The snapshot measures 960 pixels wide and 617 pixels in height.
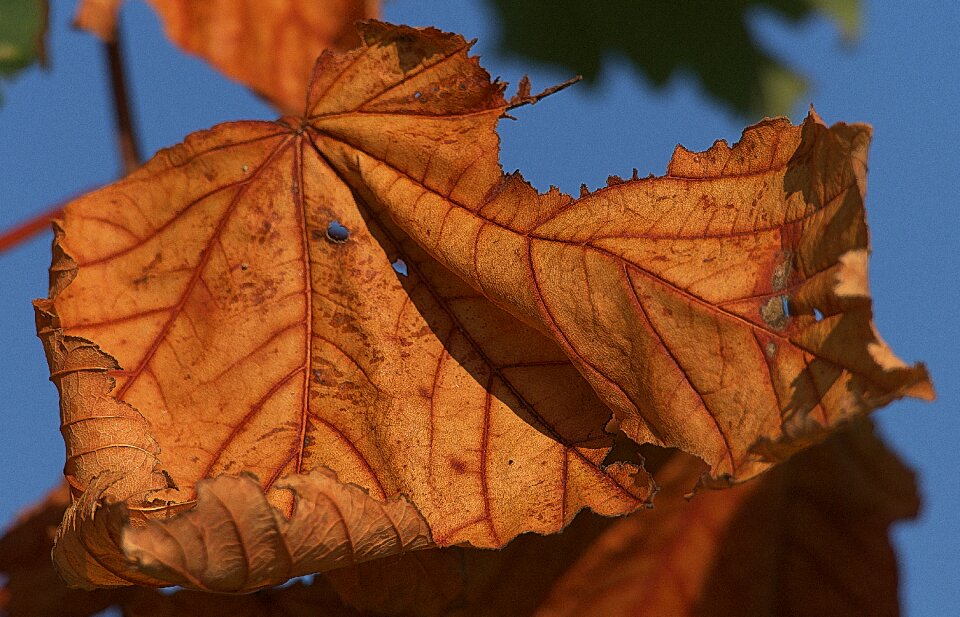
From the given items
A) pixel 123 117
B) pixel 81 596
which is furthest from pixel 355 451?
pixel 123 117

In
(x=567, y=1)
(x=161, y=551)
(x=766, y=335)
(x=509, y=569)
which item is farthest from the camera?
(x=567, y=1)

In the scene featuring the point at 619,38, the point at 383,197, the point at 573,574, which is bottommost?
the point at 573,574

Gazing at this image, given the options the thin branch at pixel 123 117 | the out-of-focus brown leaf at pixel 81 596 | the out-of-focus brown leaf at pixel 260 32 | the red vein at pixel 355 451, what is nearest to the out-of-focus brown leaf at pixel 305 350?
the red vein at pixel 355 451

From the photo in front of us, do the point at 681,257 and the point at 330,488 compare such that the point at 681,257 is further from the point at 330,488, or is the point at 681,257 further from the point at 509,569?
the point at 509,569

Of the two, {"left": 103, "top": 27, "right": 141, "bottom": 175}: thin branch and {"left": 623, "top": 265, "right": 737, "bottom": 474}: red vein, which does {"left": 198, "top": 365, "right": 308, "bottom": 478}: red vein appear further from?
{"left": 103, "top": 27, "right": 141, "bottom": 175}: thin branch

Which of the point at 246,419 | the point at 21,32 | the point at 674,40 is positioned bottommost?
the point at 246,419

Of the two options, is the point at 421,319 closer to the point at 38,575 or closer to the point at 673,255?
the point at 673,255

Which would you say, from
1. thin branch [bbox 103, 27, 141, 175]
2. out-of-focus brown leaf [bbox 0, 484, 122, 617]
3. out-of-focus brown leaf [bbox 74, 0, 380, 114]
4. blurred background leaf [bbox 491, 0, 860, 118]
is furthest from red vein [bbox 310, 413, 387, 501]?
blurred background leaf [bbox 491, 0, 860, 118]

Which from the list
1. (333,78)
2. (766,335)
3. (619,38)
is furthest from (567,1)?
(766,335)
